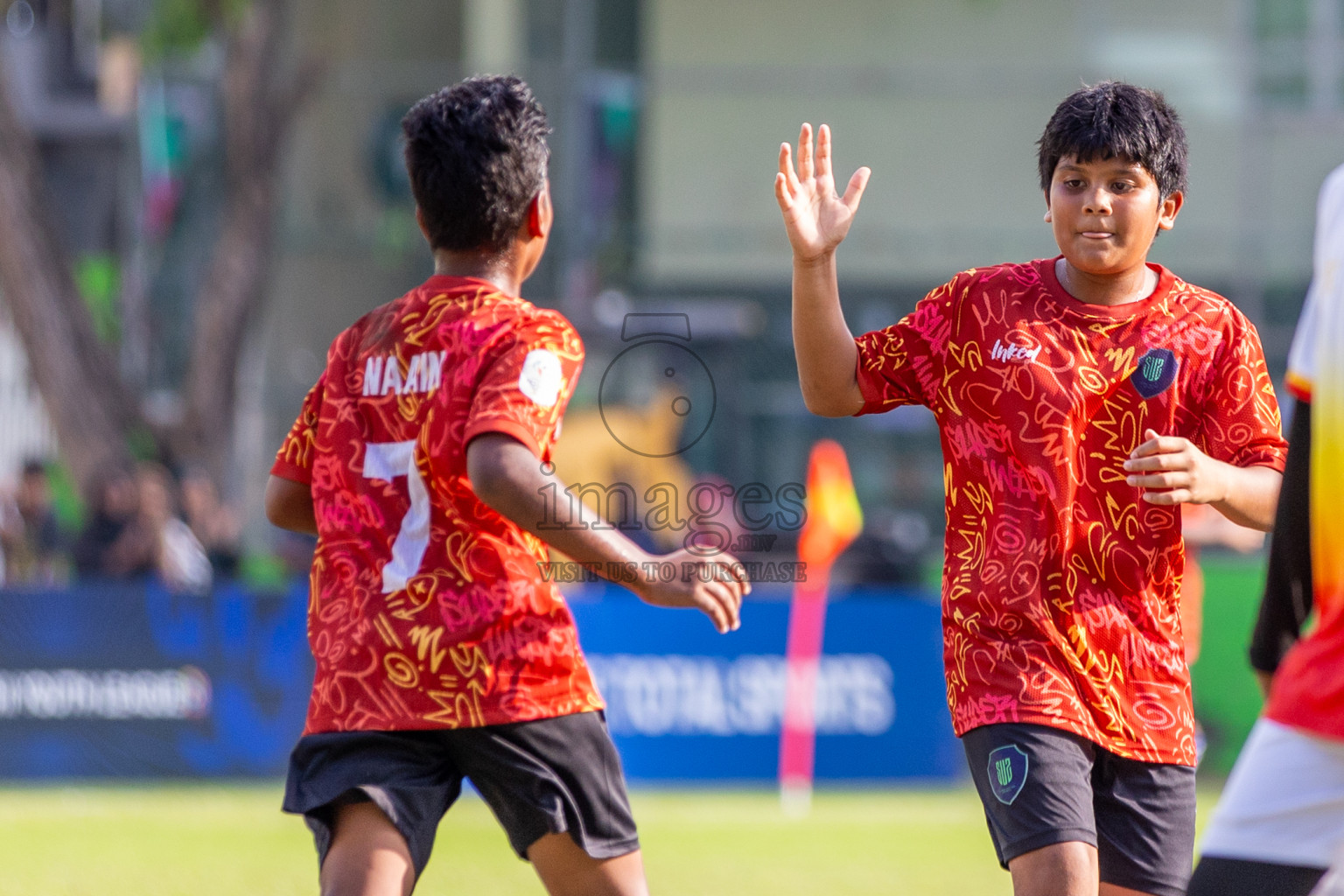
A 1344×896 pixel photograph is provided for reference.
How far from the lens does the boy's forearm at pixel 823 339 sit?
11.6 feet

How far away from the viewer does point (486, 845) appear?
858cm

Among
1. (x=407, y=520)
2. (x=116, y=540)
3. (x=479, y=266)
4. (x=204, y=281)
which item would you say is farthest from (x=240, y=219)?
(x=407, y=520)

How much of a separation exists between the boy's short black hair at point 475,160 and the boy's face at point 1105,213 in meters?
1.09

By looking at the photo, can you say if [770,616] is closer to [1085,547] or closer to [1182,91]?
[1085,547]

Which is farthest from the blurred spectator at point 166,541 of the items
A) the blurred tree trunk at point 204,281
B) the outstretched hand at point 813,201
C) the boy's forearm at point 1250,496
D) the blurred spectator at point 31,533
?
the boy's forearm at point 1250,496

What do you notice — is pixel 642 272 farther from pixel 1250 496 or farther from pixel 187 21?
pixel 1250 496

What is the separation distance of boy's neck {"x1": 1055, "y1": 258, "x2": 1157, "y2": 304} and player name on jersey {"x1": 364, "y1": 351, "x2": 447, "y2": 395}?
133cm

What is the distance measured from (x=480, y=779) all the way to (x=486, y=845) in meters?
5.45

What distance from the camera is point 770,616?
10.2 m

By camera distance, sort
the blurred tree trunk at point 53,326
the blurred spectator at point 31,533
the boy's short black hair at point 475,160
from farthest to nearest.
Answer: the blurred tree trunk at point 53,326
the blurred spectator at point 31,533
the boy's short black hair at point 475,160

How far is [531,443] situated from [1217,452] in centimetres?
139

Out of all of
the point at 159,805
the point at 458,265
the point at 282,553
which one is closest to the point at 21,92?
the point at 282,553

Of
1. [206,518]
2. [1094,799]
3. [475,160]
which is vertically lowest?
[206,518]

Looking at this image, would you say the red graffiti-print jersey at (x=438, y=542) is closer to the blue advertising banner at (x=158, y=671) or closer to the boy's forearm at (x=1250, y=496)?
the boy's forearm at (x=1250, y=496)
